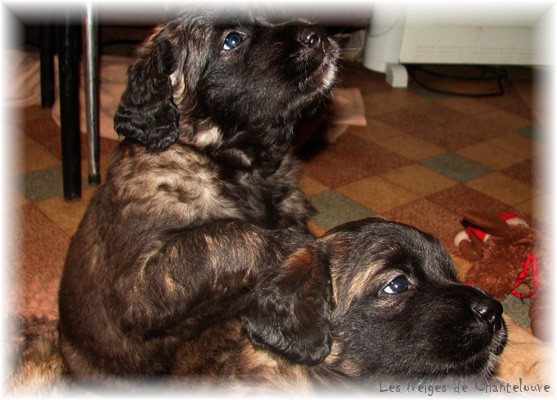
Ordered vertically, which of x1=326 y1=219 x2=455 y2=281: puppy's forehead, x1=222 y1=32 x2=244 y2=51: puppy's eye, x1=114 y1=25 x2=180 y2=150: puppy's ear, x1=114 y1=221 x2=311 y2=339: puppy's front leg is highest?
x1=222 y1=32 x2=244 y2=51: puppy's eye

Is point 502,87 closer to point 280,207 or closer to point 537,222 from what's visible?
point 537,222

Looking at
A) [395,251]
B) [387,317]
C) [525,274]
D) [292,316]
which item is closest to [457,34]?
[525,274]

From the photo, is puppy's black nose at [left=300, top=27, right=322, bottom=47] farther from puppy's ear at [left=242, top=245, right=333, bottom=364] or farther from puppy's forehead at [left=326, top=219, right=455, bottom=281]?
puppy's ear at [left=242, top=245, right=333, bottom=364]

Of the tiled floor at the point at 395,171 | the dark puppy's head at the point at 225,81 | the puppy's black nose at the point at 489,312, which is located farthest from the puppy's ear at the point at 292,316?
the tiled floor at the point at 395,171

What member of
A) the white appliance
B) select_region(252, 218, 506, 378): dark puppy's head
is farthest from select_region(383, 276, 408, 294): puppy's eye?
the white appliance

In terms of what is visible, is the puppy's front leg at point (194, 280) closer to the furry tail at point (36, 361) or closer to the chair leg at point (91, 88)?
the furry tail at point (36, 361)

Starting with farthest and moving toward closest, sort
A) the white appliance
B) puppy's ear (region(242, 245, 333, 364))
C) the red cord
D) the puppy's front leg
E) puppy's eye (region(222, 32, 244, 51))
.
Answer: the white appliance < the red cord < puppy's eye (region(222, 32, 244, 51)) < the puppy's front leg < puppy's ear (region(242, 245, 333, 364))
